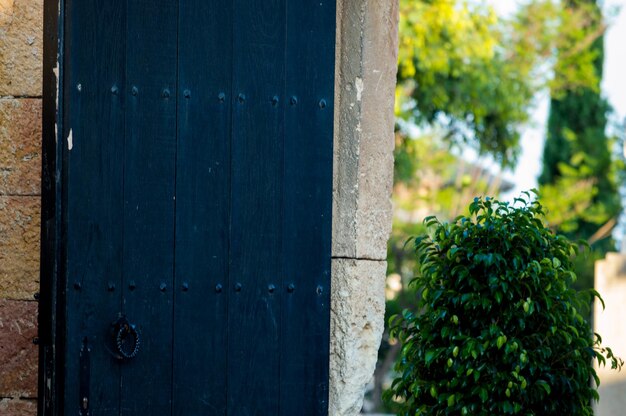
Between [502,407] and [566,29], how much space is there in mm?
12062

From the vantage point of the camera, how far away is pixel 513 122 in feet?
41.0

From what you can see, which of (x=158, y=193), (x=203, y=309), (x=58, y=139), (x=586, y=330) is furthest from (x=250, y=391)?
(x=586, y=330)

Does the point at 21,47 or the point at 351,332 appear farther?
the point at 351,332

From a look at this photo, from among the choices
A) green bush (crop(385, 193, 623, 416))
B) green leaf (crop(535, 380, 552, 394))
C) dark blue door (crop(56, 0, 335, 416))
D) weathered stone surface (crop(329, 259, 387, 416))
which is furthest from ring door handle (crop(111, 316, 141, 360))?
green leaf (crop(535, 380, 552, 394))

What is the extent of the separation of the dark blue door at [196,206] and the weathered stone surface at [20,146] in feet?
0.31

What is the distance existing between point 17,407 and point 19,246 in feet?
1.62

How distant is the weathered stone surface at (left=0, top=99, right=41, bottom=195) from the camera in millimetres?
2850

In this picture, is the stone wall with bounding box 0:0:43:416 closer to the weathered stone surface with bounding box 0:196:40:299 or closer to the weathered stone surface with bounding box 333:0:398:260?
the weathered stone surface with bounding box 0:196:40:299

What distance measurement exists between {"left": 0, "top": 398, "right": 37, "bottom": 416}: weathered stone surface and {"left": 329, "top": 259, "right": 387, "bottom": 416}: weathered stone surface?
3.11ft

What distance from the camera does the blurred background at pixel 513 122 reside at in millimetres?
10320

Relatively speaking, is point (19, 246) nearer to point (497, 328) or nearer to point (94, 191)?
point (94, 191)

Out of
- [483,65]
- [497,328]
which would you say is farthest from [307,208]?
[483,65]

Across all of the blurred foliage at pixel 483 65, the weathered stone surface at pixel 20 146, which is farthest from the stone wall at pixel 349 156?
the blurred foliage at pixel 483 65

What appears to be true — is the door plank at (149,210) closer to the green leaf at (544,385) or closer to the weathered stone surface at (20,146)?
the weathered stone surface at (20,146)
